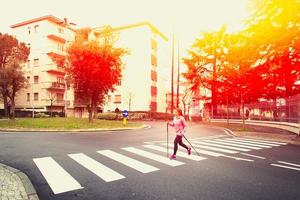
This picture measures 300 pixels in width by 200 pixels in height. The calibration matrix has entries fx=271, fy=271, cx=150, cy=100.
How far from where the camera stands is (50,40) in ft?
158

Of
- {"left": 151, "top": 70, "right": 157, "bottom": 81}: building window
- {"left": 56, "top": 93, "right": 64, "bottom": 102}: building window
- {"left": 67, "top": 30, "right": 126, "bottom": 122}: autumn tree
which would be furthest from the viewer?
{"left": 151, "top": 70, "right": 157, "bottom": 81}: building window

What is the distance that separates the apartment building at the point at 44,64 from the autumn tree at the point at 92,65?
1934 cm

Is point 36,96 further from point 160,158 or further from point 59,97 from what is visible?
point 160,158

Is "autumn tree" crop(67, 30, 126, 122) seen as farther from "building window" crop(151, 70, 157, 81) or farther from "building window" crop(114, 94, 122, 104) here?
"building window" crop(151, 70, 157, 81)

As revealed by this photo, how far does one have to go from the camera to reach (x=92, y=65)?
27.2 meters

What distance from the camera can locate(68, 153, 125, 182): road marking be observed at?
21.8 ft

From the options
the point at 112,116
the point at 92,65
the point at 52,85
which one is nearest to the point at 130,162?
the point at 92,65

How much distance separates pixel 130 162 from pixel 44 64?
44.0m

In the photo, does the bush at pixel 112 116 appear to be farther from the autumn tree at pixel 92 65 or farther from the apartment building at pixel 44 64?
the autumn tree at pixel 92 65

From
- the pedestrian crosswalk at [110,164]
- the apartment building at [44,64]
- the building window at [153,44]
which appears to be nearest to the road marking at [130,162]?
the pedestrian crosswalk at [110,164]

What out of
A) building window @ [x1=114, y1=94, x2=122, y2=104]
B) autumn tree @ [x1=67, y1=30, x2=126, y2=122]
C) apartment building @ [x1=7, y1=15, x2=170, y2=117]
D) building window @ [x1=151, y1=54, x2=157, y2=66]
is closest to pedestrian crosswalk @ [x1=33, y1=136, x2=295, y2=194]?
autumn tree @ [x1=67, y1=30, x2=126, y2=122]

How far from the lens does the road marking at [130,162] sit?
7.55 meters

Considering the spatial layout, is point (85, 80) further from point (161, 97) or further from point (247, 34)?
point (161, 97)

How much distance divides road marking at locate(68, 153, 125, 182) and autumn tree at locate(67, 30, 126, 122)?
18620 mm
